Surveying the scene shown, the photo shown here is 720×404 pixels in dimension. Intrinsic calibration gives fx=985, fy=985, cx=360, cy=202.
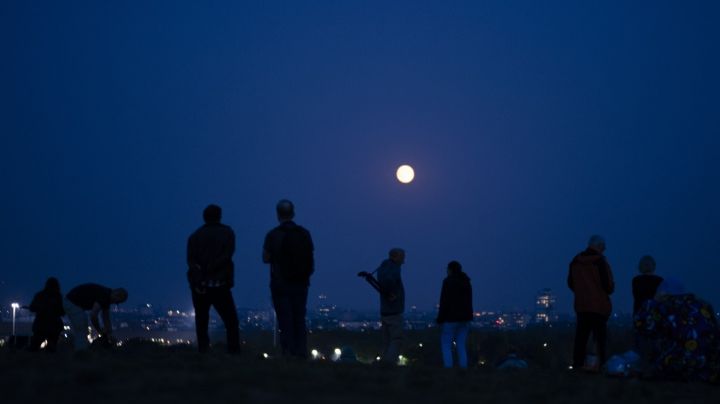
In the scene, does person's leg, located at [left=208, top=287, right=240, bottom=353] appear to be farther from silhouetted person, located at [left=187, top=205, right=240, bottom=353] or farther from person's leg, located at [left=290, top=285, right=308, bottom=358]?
person's leg, located at [left=290, top=285, right=308, bottom=358]

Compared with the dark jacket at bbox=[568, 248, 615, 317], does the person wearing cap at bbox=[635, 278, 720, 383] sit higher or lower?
lower

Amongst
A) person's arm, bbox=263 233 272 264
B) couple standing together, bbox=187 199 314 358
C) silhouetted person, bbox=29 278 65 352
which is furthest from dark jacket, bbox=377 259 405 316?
silhouetted person, bbox=29 278 65 352

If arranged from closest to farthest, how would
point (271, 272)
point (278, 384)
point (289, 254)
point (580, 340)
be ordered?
point (278, 384) → point (289, 254) → point (271, 272) → point (580, 340)

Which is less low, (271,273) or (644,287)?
(271,273)

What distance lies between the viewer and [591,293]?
1361 centimetres

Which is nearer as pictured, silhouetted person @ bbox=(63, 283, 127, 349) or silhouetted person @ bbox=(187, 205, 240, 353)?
silhouetted person @ bbox=(187, 205, 240, 353)

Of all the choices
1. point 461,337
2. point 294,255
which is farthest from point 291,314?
point 461,337

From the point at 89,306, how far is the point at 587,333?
6.99 meters

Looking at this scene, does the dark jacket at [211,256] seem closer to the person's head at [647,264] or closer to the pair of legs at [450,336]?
the pair of legs at [450,336]

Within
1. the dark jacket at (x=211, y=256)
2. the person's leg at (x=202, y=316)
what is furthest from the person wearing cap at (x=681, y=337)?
the person's leg at (x=202, y=316)

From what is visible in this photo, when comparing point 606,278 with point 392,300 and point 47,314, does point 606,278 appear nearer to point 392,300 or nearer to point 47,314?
point 392,300

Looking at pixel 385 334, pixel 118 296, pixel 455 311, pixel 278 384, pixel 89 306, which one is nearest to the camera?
pixel 278 384

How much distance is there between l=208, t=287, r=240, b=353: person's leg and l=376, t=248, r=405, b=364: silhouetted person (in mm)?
3567

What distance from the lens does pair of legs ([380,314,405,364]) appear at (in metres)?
15.0
